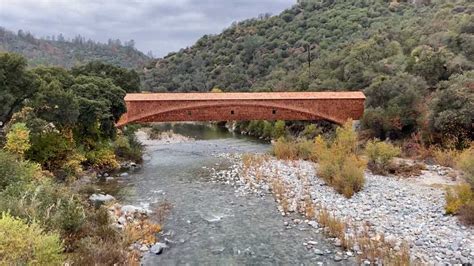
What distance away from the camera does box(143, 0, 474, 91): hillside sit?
28922 mm

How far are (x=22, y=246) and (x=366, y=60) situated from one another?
2995cm

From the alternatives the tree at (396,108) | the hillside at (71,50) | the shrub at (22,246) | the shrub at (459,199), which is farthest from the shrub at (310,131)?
the hillside at (71,50)

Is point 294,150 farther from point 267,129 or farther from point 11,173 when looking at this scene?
point 11,173

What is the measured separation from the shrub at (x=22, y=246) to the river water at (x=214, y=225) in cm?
327

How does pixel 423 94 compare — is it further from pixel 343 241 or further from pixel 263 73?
pixel 263 73

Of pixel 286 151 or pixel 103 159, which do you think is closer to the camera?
pixel 103 159

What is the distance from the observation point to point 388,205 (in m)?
12.4

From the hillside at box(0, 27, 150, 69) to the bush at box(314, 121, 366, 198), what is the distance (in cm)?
8957

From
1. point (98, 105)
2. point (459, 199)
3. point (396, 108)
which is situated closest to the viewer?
point (459, 199)

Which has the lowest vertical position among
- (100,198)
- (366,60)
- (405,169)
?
(100,198)

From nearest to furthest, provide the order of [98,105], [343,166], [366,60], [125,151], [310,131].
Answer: [343,166] < [98,105] < [125,151] < [310,131] < [366,60]

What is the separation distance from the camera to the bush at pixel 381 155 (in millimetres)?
16703

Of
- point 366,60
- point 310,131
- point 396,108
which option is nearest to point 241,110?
point 310,131

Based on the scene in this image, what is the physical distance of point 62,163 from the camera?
16719mm
